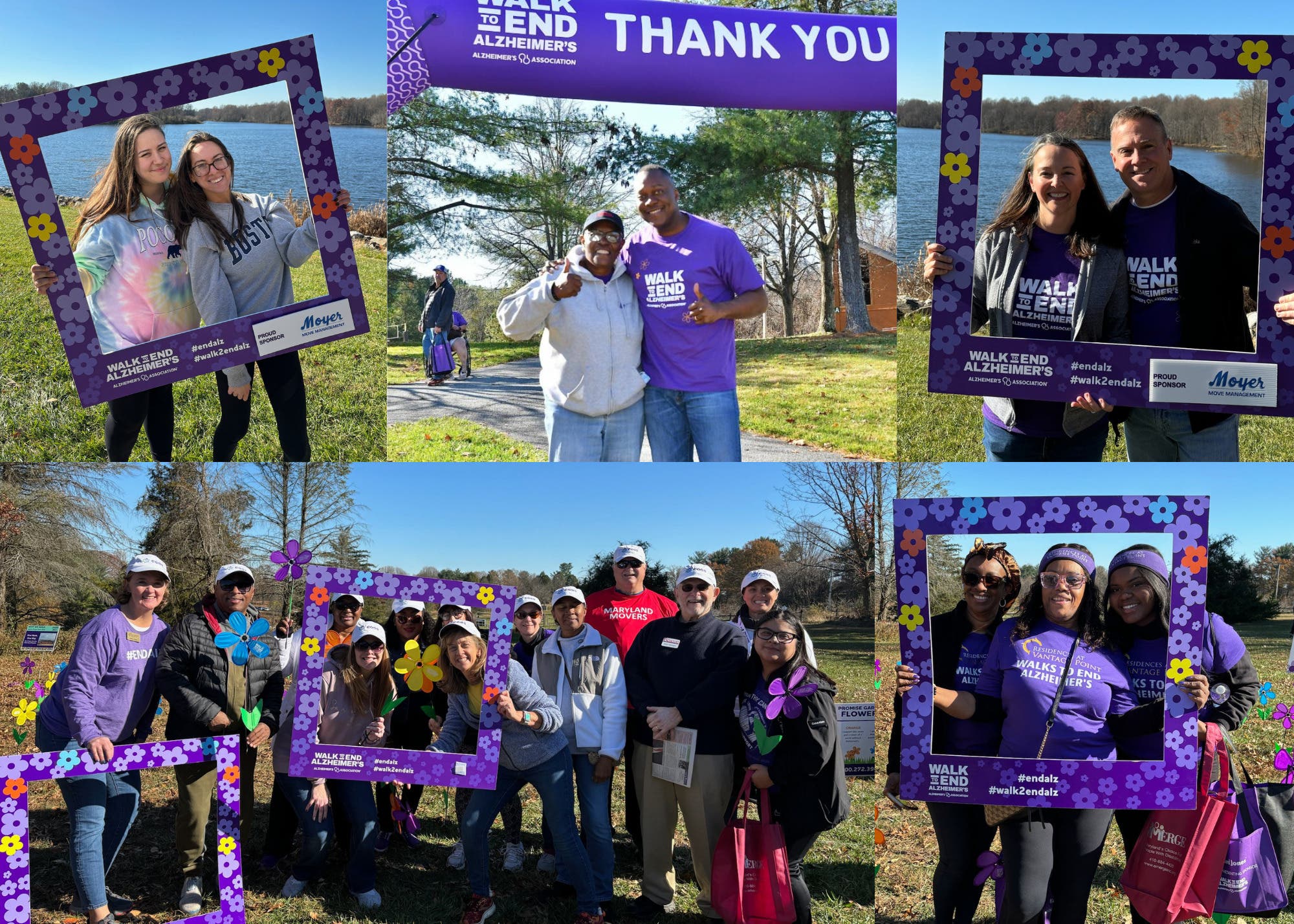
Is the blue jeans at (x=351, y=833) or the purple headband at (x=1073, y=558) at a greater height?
the purple headband at (x=1073, y=558)

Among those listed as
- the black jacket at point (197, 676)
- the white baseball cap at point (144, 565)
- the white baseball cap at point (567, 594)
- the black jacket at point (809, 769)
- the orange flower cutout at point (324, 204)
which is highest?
the orange flower cutout at point (324, 204)

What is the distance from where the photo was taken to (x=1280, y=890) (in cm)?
492

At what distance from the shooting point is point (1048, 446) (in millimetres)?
6398

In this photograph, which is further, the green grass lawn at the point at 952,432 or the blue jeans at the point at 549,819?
the green grass lawn at the point at 952,432

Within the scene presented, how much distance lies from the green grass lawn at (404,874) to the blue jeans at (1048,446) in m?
1.90

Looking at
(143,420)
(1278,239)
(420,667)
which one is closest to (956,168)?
(1278,239)

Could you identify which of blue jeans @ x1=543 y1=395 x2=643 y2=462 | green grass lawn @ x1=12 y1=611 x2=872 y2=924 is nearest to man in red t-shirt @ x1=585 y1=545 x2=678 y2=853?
green grass lawn @ x1=12 y1=611 x2=872 y2=924

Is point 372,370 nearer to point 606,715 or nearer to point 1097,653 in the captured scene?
point 606,715

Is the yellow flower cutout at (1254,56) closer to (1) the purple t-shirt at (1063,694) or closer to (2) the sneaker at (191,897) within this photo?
(1) the purple t-shirt at (1063,694)

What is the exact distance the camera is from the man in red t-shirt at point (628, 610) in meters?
6.41

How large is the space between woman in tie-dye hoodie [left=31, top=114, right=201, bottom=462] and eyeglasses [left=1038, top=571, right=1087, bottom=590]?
187 inches

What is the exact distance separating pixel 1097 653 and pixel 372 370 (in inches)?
228

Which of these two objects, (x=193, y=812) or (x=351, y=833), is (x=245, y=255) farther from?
(x=351, y=833)

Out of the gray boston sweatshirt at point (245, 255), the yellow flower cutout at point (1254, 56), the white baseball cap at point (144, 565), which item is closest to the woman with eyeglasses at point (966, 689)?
the yellow flower cutout at point (1254, 56)
